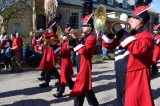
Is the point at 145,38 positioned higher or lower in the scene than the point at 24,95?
higher

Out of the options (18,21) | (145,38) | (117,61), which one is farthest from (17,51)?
(18,21)

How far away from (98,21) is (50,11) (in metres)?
24.5

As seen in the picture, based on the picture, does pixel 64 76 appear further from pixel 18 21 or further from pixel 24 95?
pixel 18 21

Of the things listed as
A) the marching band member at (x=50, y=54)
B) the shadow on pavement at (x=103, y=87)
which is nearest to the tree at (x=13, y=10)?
the marching band member at (x=50, y=54)

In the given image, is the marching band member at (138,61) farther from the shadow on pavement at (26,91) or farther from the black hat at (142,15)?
the shadow on pavement at (26,91)

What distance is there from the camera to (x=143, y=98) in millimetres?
4738

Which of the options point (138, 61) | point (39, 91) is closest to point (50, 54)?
point (39, 91)

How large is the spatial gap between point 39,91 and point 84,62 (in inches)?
115

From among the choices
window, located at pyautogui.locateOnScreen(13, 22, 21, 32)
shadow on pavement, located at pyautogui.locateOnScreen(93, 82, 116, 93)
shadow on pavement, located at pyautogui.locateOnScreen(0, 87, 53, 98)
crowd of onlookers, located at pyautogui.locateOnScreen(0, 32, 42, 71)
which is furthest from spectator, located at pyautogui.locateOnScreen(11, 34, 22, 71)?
window, located at pyautogui.locateOnScreen(13, 22, 21, 32)

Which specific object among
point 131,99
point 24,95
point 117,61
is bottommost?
point 24,95

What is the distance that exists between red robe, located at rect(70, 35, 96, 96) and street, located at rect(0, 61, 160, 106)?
106cm

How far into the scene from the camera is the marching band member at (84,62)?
21.3 ft

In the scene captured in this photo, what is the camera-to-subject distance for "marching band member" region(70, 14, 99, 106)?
6480 millimetres

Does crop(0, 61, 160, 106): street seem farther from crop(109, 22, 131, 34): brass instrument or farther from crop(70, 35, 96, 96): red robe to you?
crop(109, 22, 131, 34): brass instrument
